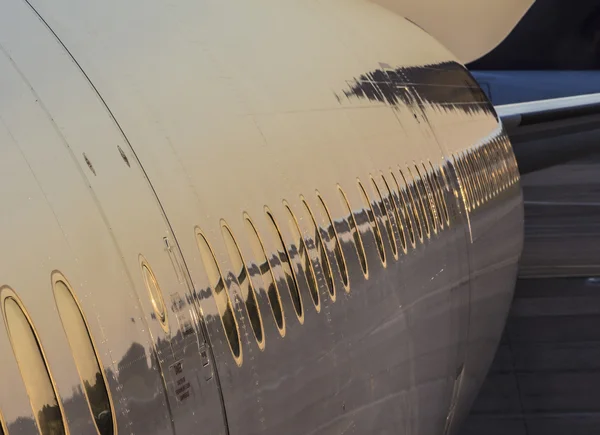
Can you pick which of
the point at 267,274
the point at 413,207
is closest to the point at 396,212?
the point at 413,207

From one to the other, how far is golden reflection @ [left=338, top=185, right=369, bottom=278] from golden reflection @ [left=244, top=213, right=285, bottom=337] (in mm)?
531

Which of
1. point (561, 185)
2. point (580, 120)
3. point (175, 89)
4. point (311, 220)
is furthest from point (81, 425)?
point (561, 185)

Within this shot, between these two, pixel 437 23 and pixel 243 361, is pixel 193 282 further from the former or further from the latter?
pixel 437 23

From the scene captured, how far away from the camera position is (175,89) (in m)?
1.80

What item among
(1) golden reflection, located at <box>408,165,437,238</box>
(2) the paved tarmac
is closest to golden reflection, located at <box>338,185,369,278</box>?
(1) golden reflection, located at <box>408,165,437,238</box>

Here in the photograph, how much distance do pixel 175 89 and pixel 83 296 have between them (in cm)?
60

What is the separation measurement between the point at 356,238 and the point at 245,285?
0.68 m

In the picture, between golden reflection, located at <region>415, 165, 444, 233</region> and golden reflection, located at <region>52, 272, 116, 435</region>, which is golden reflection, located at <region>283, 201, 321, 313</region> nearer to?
golden reflection, located at <region>52, 272, 116, 435</region>

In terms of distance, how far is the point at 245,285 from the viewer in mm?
1752

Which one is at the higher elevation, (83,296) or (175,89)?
(175,89)

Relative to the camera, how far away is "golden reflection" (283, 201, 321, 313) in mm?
2014

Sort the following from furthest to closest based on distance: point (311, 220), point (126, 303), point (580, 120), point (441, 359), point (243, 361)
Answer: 1. point (580, 120)
2. point (441, 359)
3. point (311, 220)
4. point (243, 361)
5. point (126, 303)

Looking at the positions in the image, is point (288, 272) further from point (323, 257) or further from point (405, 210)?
point (405, 210)

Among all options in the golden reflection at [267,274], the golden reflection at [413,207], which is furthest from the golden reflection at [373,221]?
the golden reflection at [267,274]
